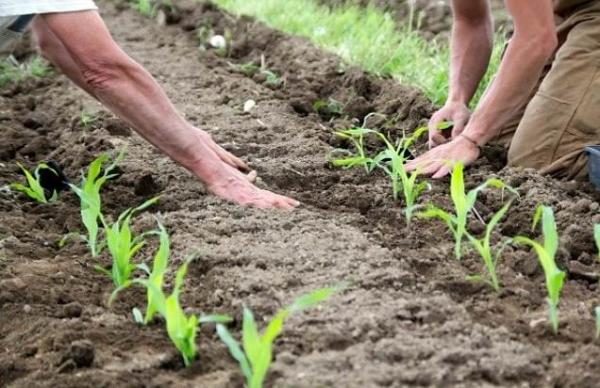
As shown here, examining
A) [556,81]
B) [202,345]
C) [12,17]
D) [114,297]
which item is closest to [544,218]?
[202,345]

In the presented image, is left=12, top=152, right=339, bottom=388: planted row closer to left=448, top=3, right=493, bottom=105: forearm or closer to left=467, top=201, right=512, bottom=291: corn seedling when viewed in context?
left=467, top=201, right=512, bottom=291: corn seedling

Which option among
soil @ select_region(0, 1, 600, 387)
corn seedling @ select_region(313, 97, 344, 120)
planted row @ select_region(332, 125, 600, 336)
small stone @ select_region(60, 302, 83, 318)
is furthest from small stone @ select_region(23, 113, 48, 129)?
small stone @ select_region(60, 302, 83, 318)

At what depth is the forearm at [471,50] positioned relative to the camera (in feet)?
14.8

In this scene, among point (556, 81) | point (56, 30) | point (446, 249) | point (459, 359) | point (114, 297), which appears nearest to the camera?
point (459, 359)

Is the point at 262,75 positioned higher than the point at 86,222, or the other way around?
the point at 86,222

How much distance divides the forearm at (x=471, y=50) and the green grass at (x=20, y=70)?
90.6 inches

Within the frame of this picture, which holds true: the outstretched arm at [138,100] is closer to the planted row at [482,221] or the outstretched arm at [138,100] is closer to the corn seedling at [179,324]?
the planted row at [482,221]

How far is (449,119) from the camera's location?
4.37m

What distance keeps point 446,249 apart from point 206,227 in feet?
2.32

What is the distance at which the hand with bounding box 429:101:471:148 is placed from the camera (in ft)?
13.9

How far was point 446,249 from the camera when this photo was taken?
319 cm

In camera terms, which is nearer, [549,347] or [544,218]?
[549,347]

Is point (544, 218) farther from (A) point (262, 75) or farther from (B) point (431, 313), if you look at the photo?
(A) point (262, 75)

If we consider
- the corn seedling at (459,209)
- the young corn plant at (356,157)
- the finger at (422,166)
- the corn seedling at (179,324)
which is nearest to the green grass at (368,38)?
the young corn plant at (356,157)
